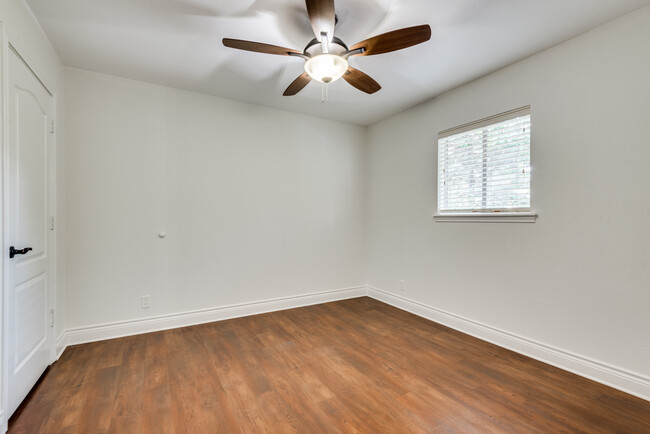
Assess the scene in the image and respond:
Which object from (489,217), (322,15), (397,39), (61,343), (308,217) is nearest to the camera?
(322,15)

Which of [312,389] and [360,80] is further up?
[360,80]

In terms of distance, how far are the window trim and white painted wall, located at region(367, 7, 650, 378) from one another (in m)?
0.05

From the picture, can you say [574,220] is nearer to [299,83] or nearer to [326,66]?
[326,66]

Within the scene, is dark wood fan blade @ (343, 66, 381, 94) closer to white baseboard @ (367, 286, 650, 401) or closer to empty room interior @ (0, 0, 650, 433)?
empty room interior @ (0, 0, 650, 433)

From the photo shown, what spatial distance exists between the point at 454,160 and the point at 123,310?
12.1 ft

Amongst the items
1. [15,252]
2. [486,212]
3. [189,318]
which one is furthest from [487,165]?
[15,252]

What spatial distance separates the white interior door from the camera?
168 cm

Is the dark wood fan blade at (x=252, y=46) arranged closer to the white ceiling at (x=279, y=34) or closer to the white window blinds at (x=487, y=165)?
the white ceiling at (x=279, y=34)

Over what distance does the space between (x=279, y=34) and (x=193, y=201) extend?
6.21ft

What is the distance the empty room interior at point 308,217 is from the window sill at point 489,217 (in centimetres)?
3

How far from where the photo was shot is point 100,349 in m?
2.58

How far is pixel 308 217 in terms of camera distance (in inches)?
156

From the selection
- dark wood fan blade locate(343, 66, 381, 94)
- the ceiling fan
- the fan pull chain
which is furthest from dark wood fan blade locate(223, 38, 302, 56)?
the fan pull chain

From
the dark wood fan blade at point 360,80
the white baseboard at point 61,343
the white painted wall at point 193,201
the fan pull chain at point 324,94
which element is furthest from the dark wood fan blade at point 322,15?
the white baseboard at point 61,343
